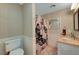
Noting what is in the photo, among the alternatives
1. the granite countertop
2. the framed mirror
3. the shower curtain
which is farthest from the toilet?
the framed mirror

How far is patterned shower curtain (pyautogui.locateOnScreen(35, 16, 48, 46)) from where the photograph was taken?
47.6 inches

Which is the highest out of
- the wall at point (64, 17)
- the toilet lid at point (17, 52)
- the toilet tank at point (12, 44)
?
the wall at point (64, 17)

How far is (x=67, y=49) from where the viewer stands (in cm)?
119

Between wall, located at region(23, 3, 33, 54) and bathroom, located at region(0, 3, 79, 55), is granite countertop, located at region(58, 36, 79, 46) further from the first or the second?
wall, located at region(23, 3, 33, 54)

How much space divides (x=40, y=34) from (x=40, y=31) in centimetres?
3

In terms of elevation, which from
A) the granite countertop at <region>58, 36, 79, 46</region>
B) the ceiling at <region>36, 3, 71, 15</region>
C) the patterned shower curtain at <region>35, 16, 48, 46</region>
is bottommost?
the granite countertop at <region>58, 36, 79, 46</region>

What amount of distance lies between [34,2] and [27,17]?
0.17 meters

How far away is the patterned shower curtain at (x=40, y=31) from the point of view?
1.21 meters

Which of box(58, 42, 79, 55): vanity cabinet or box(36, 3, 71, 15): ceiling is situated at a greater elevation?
box(36, 3, 71, 15): ceiling

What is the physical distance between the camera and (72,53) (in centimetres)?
119

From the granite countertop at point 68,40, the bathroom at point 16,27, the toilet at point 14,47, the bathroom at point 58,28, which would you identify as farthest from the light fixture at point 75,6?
the toilet at point 14,47

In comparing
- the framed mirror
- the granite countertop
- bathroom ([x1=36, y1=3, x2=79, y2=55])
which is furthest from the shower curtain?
the framed mirror

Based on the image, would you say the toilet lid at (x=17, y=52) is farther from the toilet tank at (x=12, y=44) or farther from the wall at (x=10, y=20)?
the wall at (x=10, y=20)

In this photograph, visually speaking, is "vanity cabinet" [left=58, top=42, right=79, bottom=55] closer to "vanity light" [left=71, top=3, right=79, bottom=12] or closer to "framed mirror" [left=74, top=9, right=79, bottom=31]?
"framed mirror" [left=74, top=9, right=79, bottom=31]
